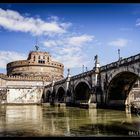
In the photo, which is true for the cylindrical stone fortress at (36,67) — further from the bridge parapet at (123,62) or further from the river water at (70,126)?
the river water at (70,126)

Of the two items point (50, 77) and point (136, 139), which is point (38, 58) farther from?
point (136, 139)

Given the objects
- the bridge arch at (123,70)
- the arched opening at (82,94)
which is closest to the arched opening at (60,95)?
the arched opening at (82,94)

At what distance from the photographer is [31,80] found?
7869 cm

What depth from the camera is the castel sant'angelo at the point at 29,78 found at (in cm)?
7262

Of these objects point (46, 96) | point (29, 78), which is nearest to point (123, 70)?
point (46, 96)

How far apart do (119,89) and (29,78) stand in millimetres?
46936

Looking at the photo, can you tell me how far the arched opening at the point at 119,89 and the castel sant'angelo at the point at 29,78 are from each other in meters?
42.1

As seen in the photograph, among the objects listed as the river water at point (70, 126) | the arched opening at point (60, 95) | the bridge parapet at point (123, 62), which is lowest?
the river water at point (70, 126)

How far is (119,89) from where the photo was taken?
36.3 m

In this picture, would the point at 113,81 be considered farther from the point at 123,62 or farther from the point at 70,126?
the point at 70,126

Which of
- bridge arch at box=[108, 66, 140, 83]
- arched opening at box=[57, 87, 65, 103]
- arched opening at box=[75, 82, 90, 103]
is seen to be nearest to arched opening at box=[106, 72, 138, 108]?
bridge arch at box=[108, 66, 140, 83]

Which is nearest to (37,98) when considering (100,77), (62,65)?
(62,65)

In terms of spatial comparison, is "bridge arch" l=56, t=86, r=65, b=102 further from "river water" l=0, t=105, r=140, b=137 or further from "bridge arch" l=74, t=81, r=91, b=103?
"river water" l=0, t=105, r=140, b=137

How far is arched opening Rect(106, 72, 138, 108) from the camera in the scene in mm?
34812
